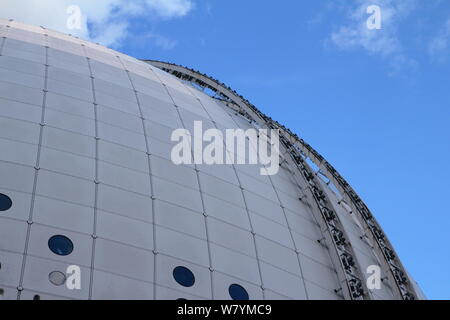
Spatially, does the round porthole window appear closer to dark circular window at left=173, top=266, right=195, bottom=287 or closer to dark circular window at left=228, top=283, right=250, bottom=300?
dark circular window at left=173, top=266, right=195, bottom=287

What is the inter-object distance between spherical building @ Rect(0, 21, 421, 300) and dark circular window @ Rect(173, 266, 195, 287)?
0.04 metres

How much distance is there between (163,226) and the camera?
27453mm

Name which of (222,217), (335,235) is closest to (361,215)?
(335,235)

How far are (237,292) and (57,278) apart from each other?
6238mm

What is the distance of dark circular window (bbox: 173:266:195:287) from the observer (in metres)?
25.7

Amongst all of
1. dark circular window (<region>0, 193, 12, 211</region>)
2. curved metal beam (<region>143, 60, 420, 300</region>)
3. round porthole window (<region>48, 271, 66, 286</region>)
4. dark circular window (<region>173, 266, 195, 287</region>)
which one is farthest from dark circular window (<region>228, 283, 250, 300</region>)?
dark circular window (<region>0, 193, 12, 211</region>)

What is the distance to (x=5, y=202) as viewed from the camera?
1002 inches

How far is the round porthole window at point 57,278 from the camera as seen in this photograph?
2344cm

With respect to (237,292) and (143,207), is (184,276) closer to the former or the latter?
(237,292)

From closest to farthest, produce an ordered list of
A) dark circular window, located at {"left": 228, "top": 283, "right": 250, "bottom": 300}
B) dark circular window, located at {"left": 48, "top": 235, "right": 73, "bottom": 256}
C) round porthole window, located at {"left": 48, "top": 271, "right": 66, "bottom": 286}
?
round porthole window, located at {"left": 48, "top": 271, "right": 66, "bottom": 286} → dark circular window, located at {"left": 48, "top": 235, "right": 73, "bottom": 256} → dark circular window, located at {"left": 228, "top": 283, "right": 250, "bottom": 300}

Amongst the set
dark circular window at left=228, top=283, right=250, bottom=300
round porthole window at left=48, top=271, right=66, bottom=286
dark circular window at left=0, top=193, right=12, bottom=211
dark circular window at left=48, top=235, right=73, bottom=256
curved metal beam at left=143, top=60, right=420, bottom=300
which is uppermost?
curved metal beam at left=143, top=60, right=420, bottom=300

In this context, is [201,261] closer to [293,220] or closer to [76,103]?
[293,220]

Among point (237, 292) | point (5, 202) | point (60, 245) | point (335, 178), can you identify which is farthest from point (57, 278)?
point (335, 178)
